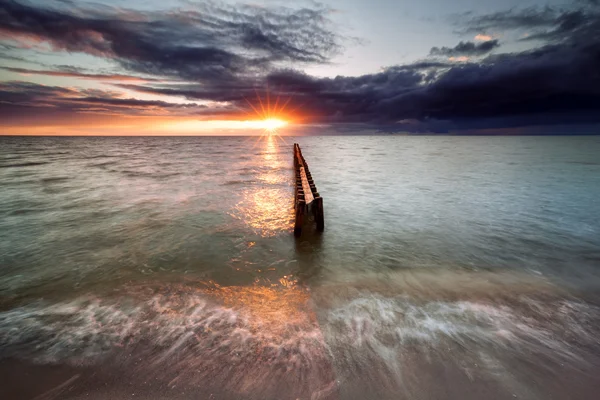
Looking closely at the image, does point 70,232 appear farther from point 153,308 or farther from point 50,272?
point 153,308

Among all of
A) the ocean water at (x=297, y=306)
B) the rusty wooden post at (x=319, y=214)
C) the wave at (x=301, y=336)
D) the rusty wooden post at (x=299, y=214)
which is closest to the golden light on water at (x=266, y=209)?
the ocean water at (x=297, y=306)

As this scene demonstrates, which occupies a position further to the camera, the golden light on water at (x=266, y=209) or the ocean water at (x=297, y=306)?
the golden light on water at (x=266, y=209)

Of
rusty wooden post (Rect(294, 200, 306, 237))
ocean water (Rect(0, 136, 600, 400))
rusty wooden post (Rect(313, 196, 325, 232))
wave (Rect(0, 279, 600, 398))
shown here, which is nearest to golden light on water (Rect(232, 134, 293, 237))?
ocean water (Rect(0, 136, 600, 400))

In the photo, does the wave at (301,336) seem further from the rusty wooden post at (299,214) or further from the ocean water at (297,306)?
the rusty wooden post at (299,214)

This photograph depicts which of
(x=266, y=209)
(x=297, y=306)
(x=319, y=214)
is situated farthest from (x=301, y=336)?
(x=266, y=209)

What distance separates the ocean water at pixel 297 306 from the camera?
11.4 feet

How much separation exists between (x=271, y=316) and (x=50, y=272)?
5713 mm

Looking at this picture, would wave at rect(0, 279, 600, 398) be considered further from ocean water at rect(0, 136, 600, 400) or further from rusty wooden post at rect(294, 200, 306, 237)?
rusty wooden post at rect(294, 200, 306, 237)

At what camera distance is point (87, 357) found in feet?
12.4

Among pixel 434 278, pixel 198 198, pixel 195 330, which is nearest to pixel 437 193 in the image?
pixel 434 278

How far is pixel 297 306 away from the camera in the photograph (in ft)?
16.7

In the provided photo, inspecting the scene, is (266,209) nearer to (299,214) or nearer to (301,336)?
(299,214)

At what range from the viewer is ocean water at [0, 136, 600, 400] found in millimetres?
3477

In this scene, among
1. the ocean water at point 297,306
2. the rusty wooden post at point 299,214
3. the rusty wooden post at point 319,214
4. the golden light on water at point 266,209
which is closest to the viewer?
the ocean water at point 297,306
